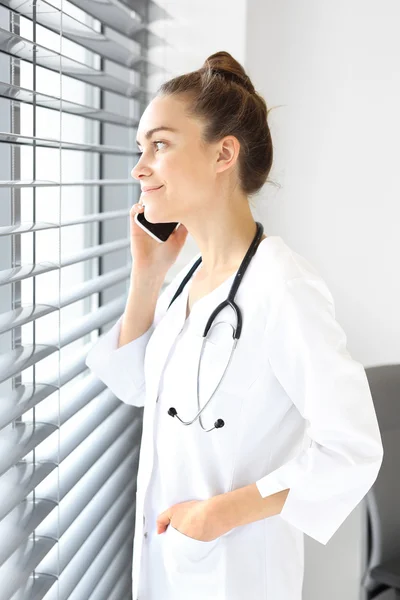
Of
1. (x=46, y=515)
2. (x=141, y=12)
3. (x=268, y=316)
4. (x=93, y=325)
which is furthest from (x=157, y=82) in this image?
(x=46, y=515)

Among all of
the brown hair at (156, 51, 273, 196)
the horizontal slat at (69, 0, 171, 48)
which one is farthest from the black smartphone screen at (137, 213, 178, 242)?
the horizontal slat at (69, 0, 171, 48)

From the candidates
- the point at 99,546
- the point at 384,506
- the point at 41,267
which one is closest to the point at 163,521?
the point at 99,546

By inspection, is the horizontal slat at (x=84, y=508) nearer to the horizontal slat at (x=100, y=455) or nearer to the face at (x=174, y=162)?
the horizontal slat at (x=100, y=455)

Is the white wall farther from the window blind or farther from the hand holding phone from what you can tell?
the hand holding phone

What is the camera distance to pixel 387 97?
1986mm

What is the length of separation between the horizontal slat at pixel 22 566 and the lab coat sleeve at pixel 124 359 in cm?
34

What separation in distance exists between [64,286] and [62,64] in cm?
57

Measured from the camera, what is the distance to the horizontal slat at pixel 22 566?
4.00 feet

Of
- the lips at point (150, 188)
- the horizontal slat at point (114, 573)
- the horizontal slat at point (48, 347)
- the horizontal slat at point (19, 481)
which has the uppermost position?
the lips at point (150, 188)

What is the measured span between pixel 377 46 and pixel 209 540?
1.34 meters

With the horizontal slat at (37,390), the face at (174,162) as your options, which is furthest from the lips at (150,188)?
the horizontal slat at (37,390)

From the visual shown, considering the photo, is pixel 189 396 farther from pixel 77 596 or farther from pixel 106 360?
pixel 77 596

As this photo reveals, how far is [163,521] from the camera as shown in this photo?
1.35 meters

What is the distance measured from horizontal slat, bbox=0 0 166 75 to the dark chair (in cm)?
93
